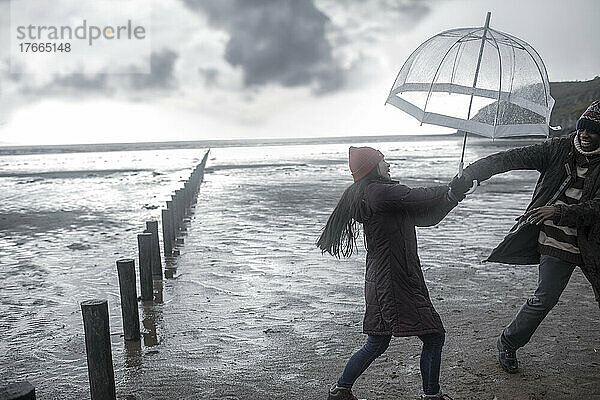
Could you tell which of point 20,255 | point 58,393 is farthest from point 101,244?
point 58,393

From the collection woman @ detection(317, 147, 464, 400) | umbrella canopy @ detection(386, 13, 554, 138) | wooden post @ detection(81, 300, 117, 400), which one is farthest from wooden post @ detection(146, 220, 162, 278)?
woman @ detection(317, 147, 464, 400)

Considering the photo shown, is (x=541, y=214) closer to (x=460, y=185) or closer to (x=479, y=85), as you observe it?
(x=460, y=185)

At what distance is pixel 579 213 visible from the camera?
449 cm

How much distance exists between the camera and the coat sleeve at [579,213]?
448 centimetres

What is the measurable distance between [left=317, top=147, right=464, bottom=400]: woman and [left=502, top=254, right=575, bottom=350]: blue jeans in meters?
1.19

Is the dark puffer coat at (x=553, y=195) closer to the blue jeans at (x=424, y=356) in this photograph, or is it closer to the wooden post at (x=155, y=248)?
the blue jeans at (x=424, y=356)

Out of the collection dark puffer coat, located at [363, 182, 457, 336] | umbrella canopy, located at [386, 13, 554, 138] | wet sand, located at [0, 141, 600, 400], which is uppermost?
umbrella canopy, located at [386, 13, 554, 138]

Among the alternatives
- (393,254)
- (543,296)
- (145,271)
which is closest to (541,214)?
(543,296)

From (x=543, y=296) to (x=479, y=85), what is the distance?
1.86 meters

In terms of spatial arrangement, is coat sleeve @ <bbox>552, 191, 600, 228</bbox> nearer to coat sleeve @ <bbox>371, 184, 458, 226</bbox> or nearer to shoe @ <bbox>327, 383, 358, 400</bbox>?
coat sleeve @ <bbox>371, 184, 458, 226</bbox>

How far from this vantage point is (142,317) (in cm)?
761

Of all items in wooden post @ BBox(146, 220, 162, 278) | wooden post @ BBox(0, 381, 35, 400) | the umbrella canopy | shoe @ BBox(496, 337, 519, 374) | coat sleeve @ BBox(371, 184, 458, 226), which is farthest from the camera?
wooden post @ BBox(146, 220, 162, 278)

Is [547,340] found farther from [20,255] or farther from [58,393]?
[20,255]

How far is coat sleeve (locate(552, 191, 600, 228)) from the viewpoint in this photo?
4484mm
